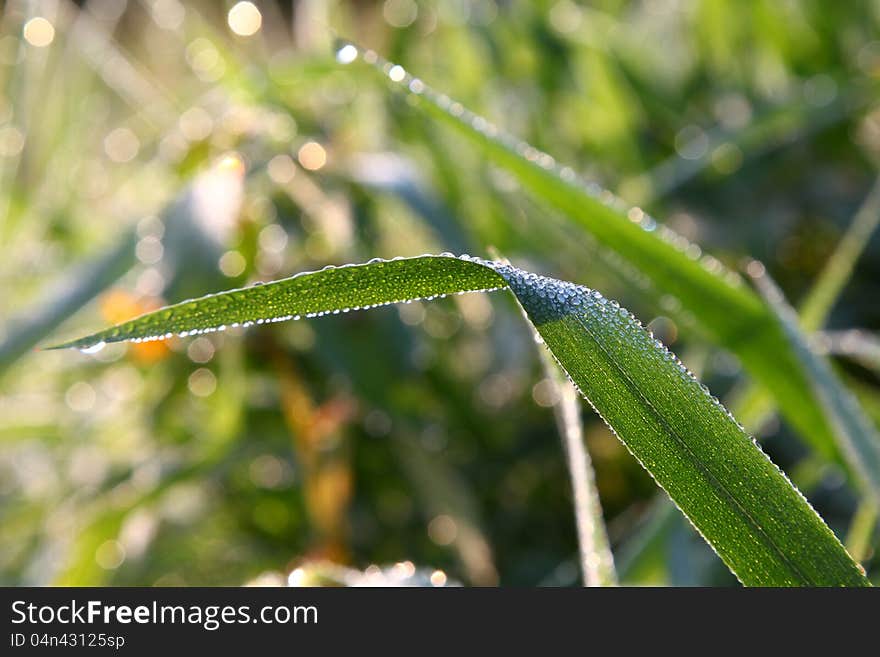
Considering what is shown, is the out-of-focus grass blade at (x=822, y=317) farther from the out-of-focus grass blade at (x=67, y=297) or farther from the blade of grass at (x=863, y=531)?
the out-of-focus grass blade at (x=67, y=297)

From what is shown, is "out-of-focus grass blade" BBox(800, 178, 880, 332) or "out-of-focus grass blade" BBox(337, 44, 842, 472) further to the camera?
"out-of-focus grass blade" BBox(800, 178, 880, 332)

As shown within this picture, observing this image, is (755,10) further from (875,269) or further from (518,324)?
(518,324)

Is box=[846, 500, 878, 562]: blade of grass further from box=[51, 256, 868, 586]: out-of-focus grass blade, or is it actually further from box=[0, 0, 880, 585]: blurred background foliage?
box=[51, 256, 868, 586]: out-of-focus grass blade

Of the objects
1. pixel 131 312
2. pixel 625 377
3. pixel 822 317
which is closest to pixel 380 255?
pixel 131 312

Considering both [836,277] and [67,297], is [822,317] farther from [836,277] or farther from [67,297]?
[67,297]

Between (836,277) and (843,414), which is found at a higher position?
(836,277)

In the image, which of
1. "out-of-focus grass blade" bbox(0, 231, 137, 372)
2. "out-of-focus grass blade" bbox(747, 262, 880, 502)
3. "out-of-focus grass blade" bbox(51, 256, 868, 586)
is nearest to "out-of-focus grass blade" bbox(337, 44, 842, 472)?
"out-of-focus grass blade" bbox(747, 262, 880, 502)

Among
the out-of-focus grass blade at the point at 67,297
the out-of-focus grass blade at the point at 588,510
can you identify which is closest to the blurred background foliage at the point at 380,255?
the out-of-focus grass blade at the point at 67,297
